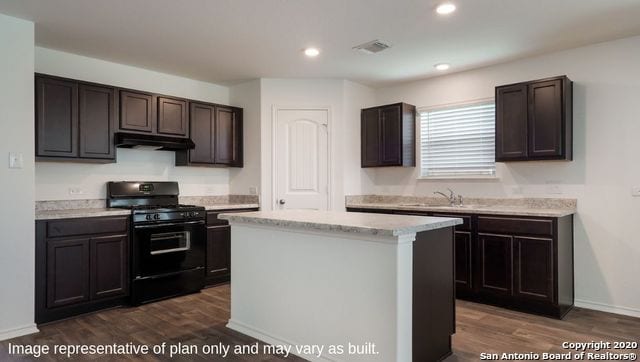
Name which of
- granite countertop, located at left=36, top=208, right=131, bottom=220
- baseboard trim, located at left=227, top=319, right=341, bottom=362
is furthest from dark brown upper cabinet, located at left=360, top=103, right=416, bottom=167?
granite countertop, located at left=36, top=208, right=131, bottom=220

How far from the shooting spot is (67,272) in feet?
11.6

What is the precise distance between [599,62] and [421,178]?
2.16m

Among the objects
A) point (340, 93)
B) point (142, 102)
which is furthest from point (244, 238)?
point (340, 93)

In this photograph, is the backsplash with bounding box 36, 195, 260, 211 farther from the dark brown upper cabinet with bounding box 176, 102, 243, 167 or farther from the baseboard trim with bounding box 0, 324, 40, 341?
the baseboard trim with bounding box 0, 324, 40, 341

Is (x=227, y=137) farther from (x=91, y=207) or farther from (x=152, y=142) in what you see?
(x=91, y=207)

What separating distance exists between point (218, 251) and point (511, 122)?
3442 mm

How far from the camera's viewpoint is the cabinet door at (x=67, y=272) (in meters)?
3.43

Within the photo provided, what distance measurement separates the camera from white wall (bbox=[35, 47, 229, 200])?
13.1 ft

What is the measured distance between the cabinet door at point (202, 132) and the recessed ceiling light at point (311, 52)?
1511 millimetres

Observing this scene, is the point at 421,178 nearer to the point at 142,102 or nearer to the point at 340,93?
the point at 340,93

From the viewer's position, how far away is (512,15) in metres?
3.17

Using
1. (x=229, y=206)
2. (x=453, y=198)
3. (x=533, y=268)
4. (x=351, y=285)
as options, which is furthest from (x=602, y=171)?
(x=229, y=206)

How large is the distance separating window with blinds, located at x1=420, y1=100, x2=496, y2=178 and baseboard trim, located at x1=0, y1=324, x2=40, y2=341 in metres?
4.25

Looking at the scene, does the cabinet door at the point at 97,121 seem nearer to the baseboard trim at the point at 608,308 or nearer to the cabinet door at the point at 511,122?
the cabinet door at the point at 511,122
